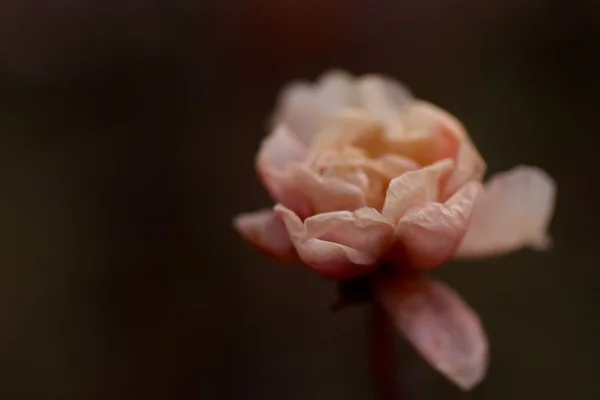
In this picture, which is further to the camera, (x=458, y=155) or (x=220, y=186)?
(x=220, y=186)

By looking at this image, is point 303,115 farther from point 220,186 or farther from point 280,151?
point 220,186

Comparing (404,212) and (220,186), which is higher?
(404,212)

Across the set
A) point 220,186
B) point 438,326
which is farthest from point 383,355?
point 220,186

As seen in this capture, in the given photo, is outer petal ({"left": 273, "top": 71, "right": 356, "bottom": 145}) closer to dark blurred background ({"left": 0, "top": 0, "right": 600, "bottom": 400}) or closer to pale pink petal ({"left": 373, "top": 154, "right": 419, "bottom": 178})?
pale pink petal ({"left": 373, "top": 154, "right": 419, "bottom": 178})

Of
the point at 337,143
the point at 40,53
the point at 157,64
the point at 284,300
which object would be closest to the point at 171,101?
the point at 157,64

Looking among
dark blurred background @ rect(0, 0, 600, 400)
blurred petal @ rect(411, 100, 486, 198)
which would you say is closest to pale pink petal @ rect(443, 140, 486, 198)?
blurred petal @ rect(411, 100, 486, 198)

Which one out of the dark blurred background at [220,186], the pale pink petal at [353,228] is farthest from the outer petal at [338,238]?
the dark blurred background at [220,186]
